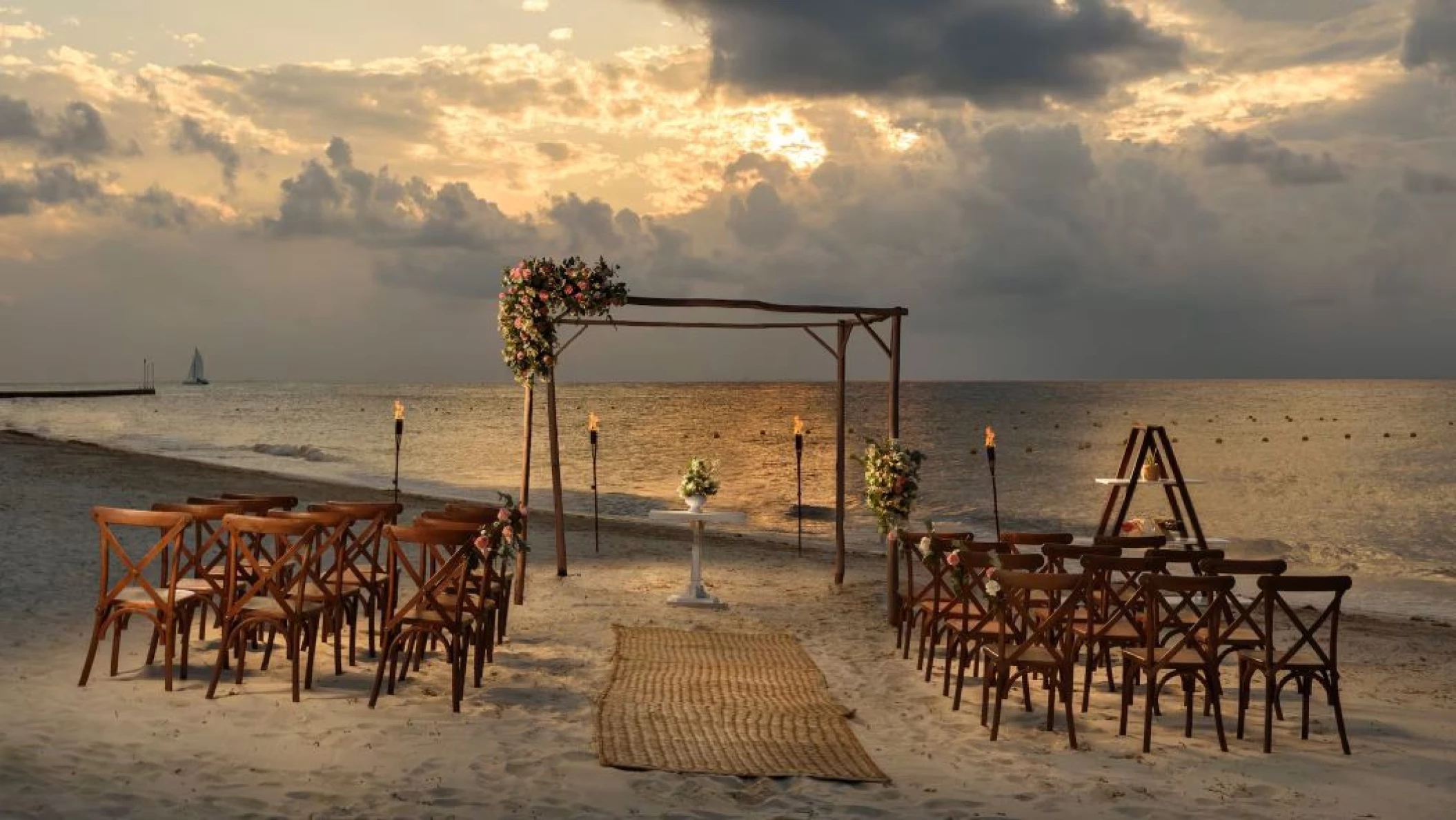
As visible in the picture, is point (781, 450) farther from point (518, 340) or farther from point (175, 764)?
point (175, 764)

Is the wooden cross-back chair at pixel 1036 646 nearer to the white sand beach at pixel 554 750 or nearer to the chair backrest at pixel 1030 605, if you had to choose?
the chair backrest at pixel 1030 605

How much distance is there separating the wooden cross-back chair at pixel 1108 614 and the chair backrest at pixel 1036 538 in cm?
64

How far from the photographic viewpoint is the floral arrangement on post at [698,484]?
43.9 feet

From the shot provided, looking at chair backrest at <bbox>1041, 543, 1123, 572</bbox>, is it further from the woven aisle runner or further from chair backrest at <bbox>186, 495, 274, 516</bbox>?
chair backrest at <bbox>186, 495, 274, 516</bbox>

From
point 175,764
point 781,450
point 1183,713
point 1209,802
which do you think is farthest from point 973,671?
point 781,450

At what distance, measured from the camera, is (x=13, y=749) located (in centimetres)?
617

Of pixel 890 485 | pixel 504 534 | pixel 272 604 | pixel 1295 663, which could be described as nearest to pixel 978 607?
pixel 1295 663

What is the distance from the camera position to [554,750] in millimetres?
6781

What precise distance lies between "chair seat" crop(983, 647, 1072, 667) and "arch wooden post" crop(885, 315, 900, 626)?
10.8ft

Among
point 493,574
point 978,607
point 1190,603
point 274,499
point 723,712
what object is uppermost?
point 274,499

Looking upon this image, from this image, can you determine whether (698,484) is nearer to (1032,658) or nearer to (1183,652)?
(1032,658)

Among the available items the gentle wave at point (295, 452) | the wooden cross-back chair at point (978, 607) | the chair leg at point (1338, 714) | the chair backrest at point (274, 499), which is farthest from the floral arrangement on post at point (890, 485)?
the gentle wave at point (295, 452)

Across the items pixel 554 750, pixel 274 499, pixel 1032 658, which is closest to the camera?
pixel 554 750

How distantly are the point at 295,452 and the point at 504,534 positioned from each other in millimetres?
45745
